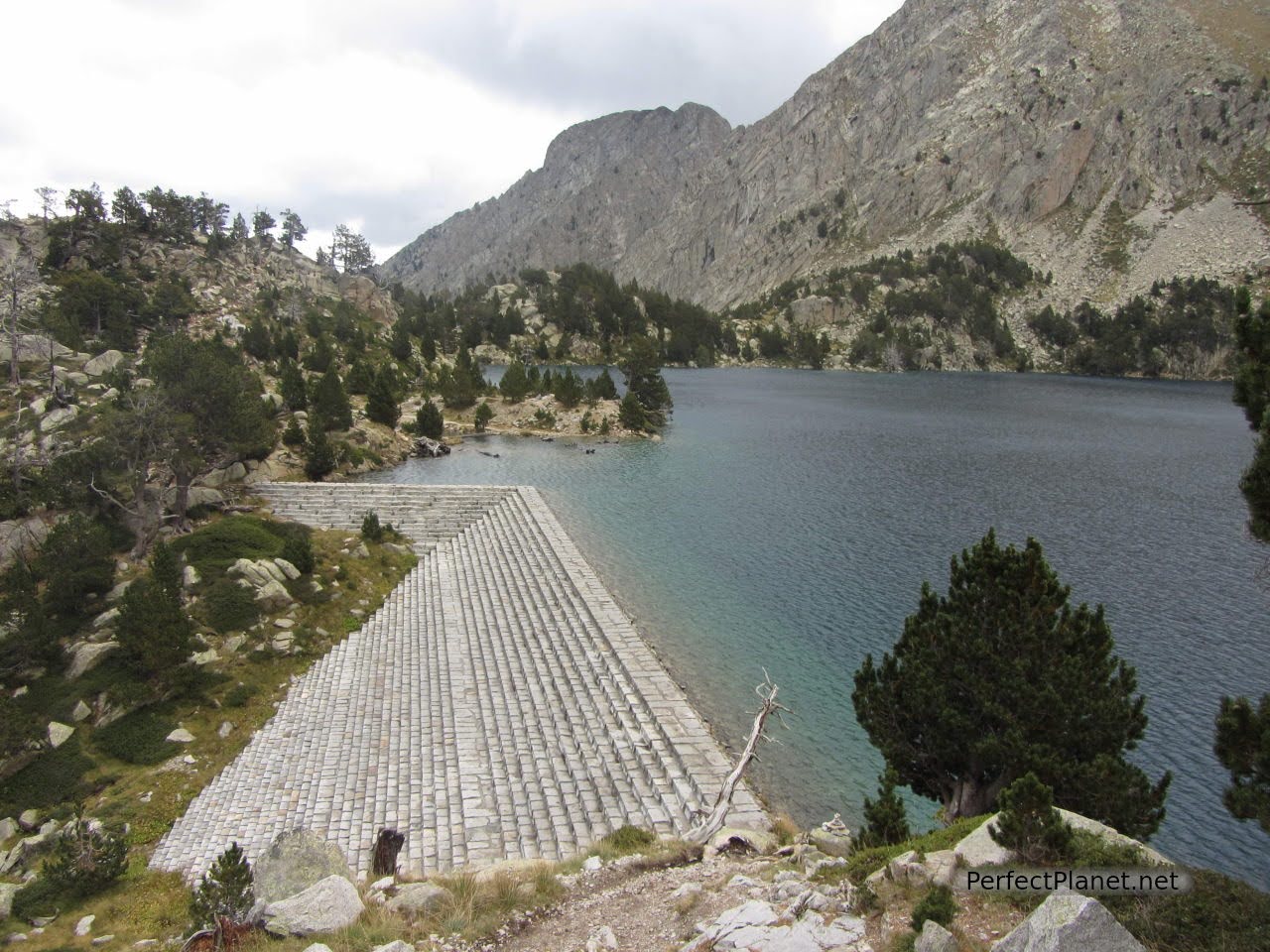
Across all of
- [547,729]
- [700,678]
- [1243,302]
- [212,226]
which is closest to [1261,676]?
[700,678]

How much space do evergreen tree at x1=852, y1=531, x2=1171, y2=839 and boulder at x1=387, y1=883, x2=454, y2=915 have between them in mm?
7982

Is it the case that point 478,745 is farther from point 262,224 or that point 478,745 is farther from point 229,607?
point 262,224

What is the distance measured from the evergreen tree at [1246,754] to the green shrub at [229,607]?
26.5m

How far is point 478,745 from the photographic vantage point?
17.5m

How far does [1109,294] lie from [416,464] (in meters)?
157

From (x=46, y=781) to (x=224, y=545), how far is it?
500 inches

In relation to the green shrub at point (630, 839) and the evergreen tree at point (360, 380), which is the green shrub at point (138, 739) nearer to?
the green shrub at point (630, 839)

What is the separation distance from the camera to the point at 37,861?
15047mm

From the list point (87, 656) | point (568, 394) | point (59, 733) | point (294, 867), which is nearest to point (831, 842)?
point (294, 867)

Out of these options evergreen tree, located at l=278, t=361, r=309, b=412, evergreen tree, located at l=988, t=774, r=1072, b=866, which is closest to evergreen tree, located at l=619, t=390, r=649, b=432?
evergreen tree, located at l=278, t=361, r=309, b=412

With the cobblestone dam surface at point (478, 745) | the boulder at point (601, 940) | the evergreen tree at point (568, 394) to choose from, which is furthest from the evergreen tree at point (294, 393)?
the boulder at point (601, 940)

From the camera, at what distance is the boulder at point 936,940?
21.7ft

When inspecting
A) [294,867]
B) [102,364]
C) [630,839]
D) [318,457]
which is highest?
[102,364]

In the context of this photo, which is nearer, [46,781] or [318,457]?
[46,781]
